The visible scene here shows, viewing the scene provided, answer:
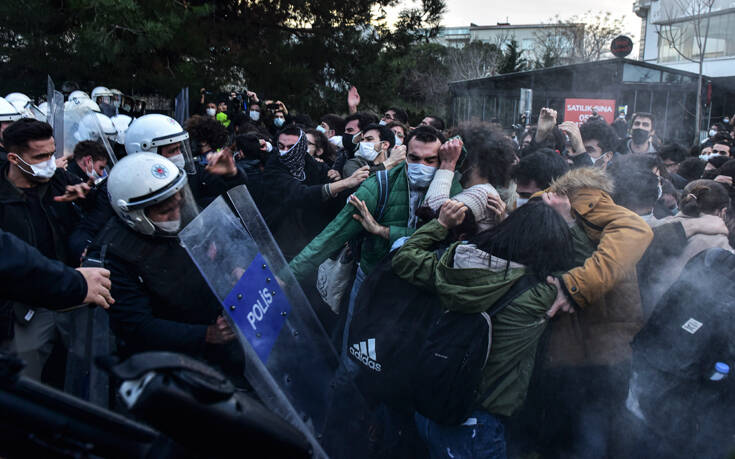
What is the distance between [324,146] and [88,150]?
2120 mm

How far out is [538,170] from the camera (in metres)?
3.03

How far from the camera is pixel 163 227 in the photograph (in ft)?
7.25

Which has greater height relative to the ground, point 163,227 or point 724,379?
point 163,227

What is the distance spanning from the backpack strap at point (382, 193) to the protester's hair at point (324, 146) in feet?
7.91

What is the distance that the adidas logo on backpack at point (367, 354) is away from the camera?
227 cm

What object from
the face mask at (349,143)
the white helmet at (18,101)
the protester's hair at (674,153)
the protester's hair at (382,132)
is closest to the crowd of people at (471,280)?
the protester's hair at (382,132)

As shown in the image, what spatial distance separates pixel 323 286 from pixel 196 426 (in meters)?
2.28

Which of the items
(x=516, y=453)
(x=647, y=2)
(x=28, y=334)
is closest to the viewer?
(x=28, y=334)

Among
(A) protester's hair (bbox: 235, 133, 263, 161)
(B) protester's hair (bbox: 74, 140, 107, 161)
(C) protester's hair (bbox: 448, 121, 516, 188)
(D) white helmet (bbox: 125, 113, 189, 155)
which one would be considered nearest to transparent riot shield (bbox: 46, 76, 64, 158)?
(B) protester's hair (bbox: 74, 140, 107, 161)

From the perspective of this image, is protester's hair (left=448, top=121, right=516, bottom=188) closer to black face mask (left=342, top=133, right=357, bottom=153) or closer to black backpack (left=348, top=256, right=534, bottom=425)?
black backpack (left=348, top=256, right=534, bottom=425)

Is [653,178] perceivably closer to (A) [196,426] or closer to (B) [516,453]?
(B) [516,453]

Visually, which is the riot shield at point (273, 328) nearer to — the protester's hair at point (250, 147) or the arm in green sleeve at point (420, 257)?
the arm in green sleeve at point (420, 257)

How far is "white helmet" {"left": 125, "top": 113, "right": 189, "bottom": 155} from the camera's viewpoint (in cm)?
347

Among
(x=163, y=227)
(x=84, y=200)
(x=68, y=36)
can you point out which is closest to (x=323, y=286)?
(x=163, y=227)
